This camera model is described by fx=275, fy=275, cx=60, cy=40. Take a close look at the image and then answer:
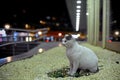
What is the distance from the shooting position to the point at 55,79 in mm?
3186

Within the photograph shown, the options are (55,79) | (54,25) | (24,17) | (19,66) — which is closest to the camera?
(55,79)

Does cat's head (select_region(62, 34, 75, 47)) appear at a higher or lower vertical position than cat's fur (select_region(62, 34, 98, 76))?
higher

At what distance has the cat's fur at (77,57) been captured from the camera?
343cm

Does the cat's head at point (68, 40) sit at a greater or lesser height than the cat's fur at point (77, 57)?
greater

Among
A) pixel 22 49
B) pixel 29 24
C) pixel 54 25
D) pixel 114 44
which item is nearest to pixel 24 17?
pixel 29 24

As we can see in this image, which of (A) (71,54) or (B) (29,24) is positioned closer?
(A) (71,54)

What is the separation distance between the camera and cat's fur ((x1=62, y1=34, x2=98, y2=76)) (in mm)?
3428

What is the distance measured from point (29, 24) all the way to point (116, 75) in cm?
2665

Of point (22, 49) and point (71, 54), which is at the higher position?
point (71, 54)

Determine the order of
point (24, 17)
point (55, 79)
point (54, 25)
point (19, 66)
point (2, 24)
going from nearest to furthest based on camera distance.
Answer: point (55, 79)
point (19, 66)
point (2, 24)
point (24, 17)
point (54, 25)

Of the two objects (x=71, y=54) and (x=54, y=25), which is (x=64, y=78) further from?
(x=54, y=25)

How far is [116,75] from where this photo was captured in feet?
10.9

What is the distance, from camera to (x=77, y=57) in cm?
346

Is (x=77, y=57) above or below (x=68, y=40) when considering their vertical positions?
below
